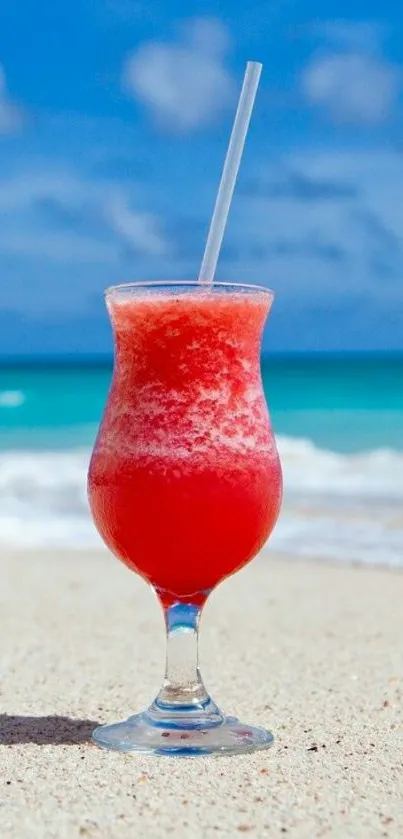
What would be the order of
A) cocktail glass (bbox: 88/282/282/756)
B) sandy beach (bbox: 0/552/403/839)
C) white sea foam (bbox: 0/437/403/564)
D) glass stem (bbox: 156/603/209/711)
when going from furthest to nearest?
white sea foam (bbox: 0/437/403/564)
glass stem (bbox: 156/603/209/711)
cocktail glass (bbox: 88/282/282/756)
sandy beach (bbox: 0/552/403/839)

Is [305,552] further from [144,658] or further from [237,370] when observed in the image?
[237,370]

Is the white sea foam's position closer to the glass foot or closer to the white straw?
the glass foot

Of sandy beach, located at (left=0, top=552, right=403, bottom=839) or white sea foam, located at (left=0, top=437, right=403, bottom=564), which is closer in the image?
sandy beach, located at (left=0, top=552, right=403, bottom=839)

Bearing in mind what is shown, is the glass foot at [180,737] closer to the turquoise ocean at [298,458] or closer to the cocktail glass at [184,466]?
the cocktail glass at [184,466]

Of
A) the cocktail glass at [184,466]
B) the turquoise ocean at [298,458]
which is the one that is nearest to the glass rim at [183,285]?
the cocktail glass at [184,466]

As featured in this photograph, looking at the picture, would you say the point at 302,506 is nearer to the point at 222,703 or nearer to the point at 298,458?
the point at 298,458

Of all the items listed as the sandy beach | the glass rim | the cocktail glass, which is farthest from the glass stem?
the glass rim

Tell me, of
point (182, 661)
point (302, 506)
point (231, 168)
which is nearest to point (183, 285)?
point (231, 168)
